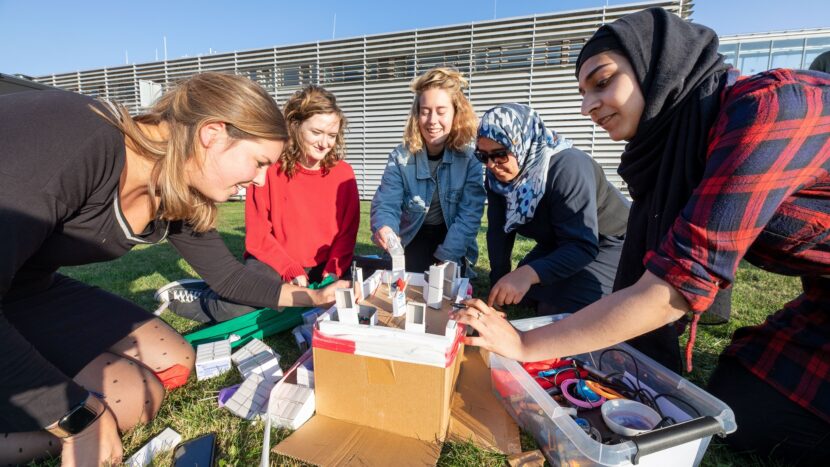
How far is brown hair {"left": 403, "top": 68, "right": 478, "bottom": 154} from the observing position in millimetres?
2865

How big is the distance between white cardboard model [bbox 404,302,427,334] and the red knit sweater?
1.57 meters

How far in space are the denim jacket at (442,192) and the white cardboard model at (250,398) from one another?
1526 millimetres

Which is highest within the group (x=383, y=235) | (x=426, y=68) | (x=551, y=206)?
(x=426, y=68)

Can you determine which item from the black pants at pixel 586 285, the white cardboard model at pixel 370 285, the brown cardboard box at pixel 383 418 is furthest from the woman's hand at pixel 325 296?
the black pants at pixel 586 285

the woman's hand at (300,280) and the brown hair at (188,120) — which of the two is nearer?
the brown hair at (188,120)

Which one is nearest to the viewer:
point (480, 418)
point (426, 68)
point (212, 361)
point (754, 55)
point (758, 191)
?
point (758, 191)

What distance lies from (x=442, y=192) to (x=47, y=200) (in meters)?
2.41

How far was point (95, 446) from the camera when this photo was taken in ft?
4.10

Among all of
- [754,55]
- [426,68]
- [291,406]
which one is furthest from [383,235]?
[754,55]

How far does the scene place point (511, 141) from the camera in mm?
2256

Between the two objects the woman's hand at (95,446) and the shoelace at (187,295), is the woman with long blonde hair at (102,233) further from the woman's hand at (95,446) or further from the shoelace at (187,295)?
the shoelace at (187,295)

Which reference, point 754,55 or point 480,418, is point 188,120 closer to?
point 480,418

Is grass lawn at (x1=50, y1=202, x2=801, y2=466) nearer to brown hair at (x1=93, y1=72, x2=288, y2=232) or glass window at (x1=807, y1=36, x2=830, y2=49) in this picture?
brown hair at (x1=93, y1=72, x2=288, y2=232)

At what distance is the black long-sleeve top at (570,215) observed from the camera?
7.21ft
